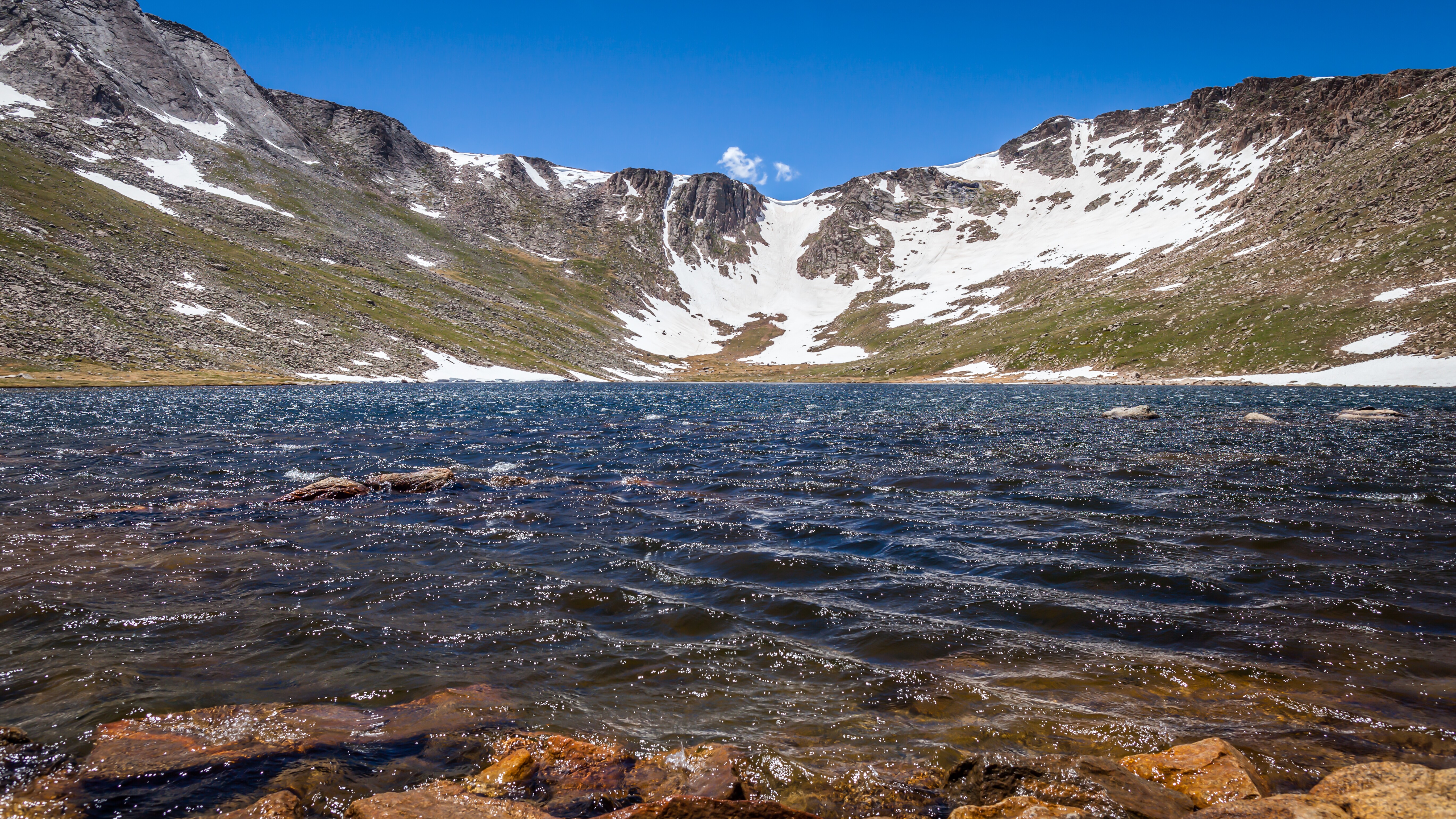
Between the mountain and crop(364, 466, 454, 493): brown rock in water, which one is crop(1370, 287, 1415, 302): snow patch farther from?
crop(364, 466, 454, 493): brown rock in water

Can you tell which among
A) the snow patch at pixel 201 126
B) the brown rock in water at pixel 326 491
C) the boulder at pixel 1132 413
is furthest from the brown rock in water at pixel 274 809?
the snow patch at pixel 201 126

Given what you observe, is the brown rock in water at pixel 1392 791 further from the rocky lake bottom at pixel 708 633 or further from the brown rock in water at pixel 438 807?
the brown rock in water at pixel 438 807

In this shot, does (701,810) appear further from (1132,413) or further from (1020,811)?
(1132,413)

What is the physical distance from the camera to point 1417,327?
83.6 m

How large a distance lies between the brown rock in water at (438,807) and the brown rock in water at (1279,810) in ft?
18.8

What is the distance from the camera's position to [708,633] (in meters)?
10.2

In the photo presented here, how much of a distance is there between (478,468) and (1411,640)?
2547 centimetres

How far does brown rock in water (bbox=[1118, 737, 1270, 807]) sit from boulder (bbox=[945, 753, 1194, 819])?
180mm

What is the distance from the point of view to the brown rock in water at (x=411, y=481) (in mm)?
20438

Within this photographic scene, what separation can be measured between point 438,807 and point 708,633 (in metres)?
5.08

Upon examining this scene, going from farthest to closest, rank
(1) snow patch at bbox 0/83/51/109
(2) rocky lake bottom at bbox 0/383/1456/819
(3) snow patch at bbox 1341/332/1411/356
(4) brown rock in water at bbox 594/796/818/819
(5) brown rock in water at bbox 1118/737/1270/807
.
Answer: (1) snow patch at bbox 0/83/51/109
(3) snow patch at bbox 1341/332/1411/356
(2) rocky lake bottom at bbox 0/383/1456/819
(5) brown rock in water at bbox 1118/737/1270/807
(4) brown rock in water at bbox 594/796/818/819

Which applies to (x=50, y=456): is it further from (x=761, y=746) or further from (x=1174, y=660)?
(x=1174, y=660)

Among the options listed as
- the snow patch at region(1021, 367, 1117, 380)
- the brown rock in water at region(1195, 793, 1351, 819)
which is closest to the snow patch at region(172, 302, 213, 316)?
the brown rock in water at region(1195, 793, 1351, 819)

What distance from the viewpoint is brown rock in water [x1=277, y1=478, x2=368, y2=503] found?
61.2 ft
